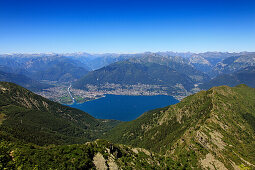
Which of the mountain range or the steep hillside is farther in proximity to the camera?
the steep hillside

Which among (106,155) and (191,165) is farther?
(191,165)

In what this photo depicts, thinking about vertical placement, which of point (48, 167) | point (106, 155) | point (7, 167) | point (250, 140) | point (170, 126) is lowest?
point (170, 126)

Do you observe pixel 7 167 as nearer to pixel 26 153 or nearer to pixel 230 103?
pixel 26 153

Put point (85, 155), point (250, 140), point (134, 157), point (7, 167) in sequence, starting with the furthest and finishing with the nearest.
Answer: point (250, 140) < point (134, 157) < point (85, 155) < point (7, 167)

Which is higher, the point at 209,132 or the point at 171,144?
the point at 209,132

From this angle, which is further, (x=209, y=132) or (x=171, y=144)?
(x=171, y=144)

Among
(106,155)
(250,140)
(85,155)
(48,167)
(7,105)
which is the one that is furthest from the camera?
(7,105)

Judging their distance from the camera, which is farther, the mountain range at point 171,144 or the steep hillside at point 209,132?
the steep hillside at point 209,132

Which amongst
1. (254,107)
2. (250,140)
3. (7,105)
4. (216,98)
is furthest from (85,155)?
(7,105)
